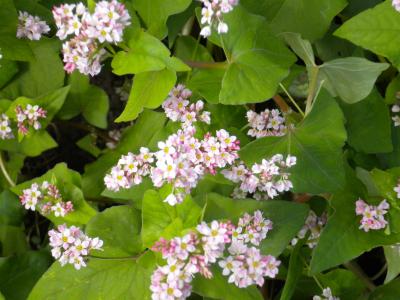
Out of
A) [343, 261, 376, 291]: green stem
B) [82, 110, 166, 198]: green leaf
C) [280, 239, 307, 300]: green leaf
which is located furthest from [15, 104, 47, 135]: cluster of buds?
[343, 261, 376, 291]: green stem

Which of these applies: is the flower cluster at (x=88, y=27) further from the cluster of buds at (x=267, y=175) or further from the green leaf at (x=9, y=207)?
the green leaf at (x=9, y=207)

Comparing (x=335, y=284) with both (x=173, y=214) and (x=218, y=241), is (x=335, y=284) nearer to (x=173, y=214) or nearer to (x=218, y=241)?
(x=173, y=214)

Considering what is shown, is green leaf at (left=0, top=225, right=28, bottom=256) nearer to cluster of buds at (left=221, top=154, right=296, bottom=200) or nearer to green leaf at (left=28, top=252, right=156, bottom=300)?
green leaf at (left=28, top=252, right=156, bottom=300)

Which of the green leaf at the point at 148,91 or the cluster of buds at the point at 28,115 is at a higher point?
the green leaf at the point at 148,91

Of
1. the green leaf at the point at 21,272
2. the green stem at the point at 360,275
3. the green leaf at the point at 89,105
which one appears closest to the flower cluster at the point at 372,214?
the green stem at the point at 360,275

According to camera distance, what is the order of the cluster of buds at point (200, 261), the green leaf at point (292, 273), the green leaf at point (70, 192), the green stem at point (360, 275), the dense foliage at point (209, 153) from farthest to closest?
the green stem at point (360, 275), the green leaf at point (70, 192), the green leaf at point (292, 273), the dense foliage at point (209, 153), the cluster of buds at point (200, 261)
